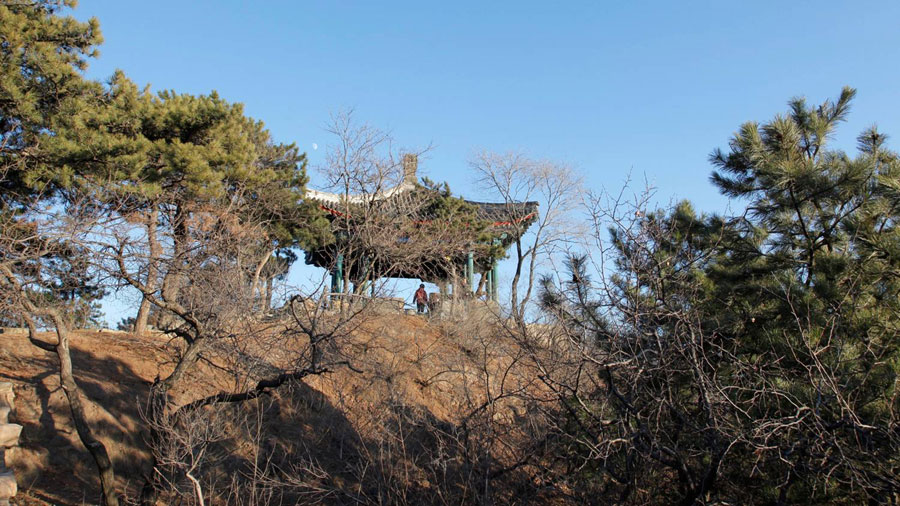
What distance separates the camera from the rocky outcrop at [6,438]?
21.9 ft

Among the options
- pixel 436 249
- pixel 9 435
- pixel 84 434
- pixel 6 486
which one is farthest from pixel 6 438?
pixel 436 249

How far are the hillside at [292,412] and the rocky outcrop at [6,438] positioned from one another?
354 mm

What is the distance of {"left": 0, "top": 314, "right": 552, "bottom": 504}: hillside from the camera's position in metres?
8.84

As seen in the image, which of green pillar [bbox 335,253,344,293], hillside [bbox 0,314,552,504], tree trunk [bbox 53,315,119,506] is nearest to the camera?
tree trunk [bbox 53,315,119,506]

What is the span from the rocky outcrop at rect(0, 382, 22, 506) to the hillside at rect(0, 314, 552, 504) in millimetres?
354

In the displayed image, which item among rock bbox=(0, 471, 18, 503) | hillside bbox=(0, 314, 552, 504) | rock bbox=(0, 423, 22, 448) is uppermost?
hillside bbox=(0, 314, 552, 504)

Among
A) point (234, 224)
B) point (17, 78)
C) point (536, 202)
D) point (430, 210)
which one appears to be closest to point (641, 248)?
point (17, 78)

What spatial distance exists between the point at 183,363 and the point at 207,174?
174 inches

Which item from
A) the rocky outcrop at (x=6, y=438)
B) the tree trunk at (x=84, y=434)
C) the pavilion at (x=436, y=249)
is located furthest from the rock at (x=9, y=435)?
the pavilion at (x=436, y=249)

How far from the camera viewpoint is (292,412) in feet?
40.8

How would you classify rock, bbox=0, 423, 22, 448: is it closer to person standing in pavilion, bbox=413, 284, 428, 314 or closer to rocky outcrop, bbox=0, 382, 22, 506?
rocky outcrop, bbox=0, 382, 22, 506

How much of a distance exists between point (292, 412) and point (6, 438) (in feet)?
15.8

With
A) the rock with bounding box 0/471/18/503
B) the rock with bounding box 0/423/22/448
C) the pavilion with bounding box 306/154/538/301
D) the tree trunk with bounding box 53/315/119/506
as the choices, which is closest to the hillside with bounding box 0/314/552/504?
the rock with bounding box 0/423/22/448

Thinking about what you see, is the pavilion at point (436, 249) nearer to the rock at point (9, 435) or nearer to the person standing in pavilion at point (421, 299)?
the person standing in pavilion at point (421, 299)
